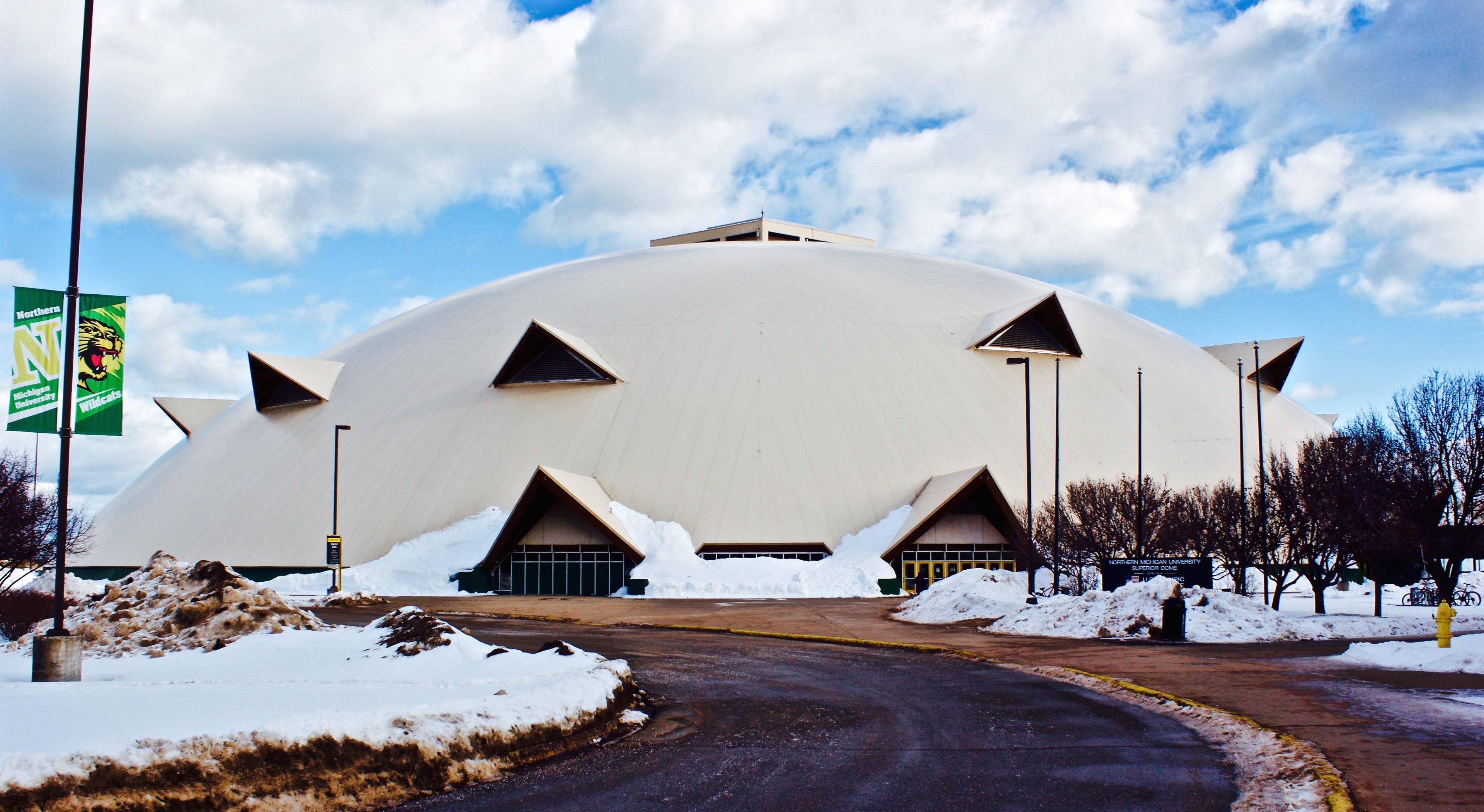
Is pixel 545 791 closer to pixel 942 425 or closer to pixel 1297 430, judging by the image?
pixel 942 425

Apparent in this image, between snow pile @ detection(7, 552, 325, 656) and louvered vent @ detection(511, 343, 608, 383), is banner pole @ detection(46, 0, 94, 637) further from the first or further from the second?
louvered vent @ detection(511, 343, 608, 383)

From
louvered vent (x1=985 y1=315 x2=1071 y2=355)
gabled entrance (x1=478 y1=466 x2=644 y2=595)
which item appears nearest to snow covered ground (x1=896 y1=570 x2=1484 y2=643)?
gabled entrance (x1=478 y1=466 x2=644 y2=595)

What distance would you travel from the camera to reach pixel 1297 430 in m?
52.7

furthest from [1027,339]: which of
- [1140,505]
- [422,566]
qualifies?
[422,566]

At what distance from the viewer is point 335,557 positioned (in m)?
39.3

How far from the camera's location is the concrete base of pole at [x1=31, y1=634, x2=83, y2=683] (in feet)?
39.8

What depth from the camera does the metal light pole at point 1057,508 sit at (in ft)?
116

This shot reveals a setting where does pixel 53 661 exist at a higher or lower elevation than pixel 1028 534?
lower

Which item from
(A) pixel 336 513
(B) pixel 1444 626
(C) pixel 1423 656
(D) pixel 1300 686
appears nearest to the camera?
(D) pixel 1300 686

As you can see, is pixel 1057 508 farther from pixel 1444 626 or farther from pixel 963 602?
pixel 1444 626

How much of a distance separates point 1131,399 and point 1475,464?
65.7 ft

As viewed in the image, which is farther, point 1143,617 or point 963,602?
point 963,602

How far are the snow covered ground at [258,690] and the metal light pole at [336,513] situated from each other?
2163cm

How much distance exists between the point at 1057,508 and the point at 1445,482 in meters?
10.7
